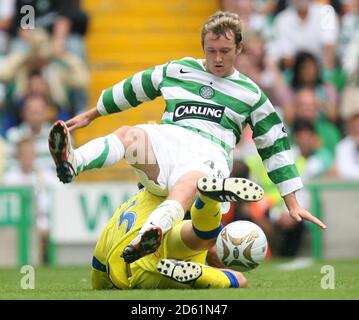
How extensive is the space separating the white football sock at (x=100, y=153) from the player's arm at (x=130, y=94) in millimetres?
570

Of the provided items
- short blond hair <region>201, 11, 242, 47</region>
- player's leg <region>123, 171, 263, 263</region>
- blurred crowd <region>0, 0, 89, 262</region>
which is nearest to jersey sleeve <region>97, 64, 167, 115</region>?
short blond hair <region>201, 11, 242, 47</region>

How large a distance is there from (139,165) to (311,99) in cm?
778

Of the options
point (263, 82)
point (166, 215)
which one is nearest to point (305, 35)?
point (263, 82)

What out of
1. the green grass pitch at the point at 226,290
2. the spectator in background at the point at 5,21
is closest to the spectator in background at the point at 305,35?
the spectator in background at the point at 5,21

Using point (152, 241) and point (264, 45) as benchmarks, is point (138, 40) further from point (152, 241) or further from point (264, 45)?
point (152, 241)

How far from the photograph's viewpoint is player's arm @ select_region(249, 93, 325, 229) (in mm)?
7672

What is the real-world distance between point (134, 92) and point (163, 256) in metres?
1.14

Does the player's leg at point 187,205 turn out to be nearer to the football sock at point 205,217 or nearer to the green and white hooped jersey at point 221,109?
the football sock at point 205,217

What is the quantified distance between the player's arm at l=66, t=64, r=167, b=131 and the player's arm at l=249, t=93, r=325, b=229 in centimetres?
66

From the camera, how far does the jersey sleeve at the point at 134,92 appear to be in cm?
784

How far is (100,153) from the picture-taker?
7.19 m

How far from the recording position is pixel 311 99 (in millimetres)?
14930

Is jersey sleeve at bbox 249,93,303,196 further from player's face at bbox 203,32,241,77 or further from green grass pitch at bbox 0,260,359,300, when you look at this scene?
green grass pitch at bbox 0,260,359,300

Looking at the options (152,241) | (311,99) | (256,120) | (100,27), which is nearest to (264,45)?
(311,99)
